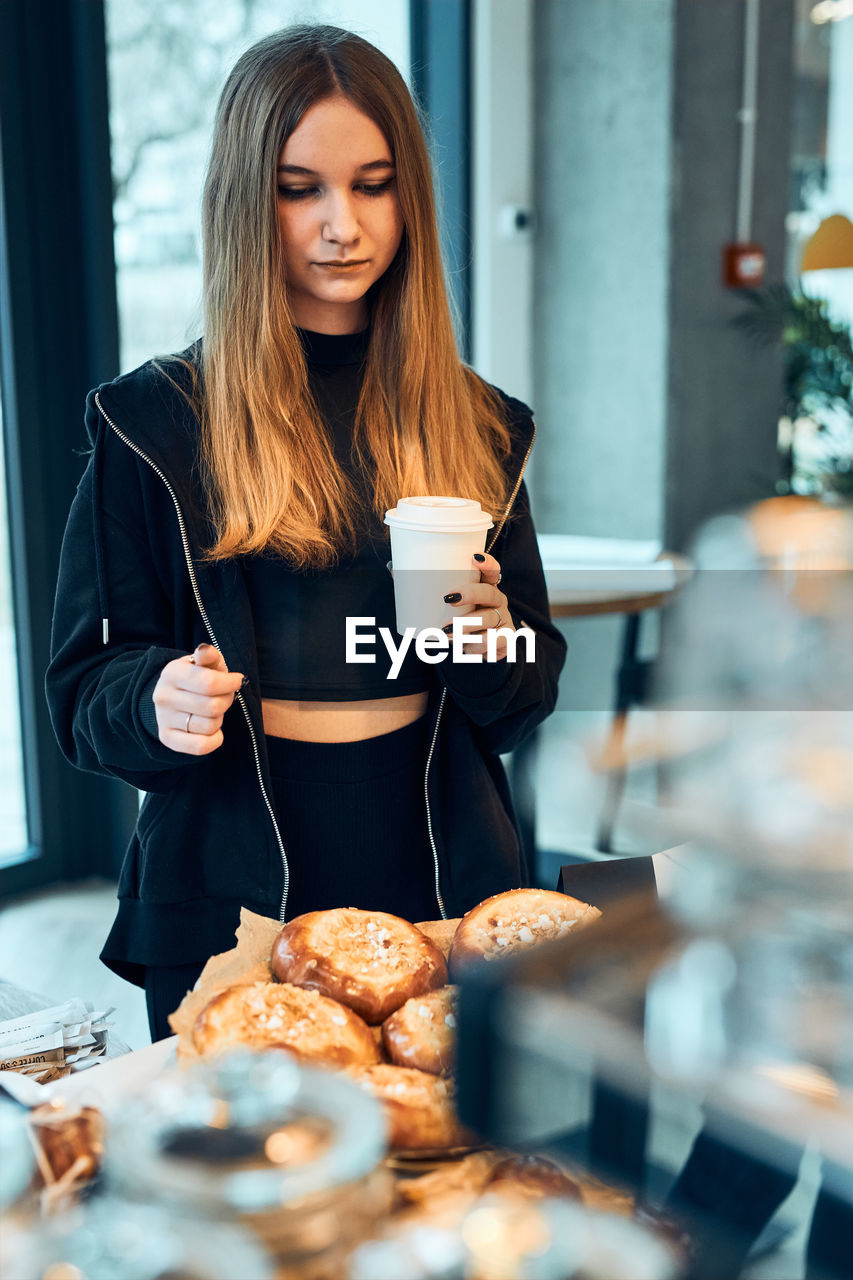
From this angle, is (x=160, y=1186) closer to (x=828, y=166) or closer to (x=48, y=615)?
(x=48, y=615)

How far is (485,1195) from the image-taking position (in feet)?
1.83

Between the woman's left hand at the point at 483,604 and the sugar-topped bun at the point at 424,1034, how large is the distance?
36cm

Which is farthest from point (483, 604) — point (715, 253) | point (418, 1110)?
point (715, 253)

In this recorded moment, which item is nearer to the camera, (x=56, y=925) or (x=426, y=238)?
(x=426, y=238)

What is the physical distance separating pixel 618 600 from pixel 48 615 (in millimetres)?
1566

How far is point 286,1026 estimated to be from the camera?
27.7 inches

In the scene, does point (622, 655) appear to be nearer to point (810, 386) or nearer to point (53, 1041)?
point (810, 386)

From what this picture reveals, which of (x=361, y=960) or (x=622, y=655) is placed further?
(x=622, y=655)

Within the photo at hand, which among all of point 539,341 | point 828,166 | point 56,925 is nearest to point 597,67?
point 539,341

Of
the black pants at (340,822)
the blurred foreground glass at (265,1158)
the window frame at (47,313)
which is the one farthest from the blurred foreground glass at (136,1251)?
the window frame at (47,313)

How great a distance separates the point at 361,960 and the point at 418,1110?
0.19 m

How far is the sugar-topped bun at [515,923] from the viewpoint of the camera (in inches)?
31.9

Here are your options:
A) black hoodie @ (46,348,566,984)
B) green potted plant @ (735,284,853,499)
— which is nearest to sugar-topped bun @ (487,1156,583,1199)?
black hoodie @ (46,348,566,984)

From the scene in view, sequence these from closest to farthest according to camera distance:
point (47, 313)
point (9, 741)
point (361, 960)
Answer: point (361, 960), point (47, 313), point (9, 741)
